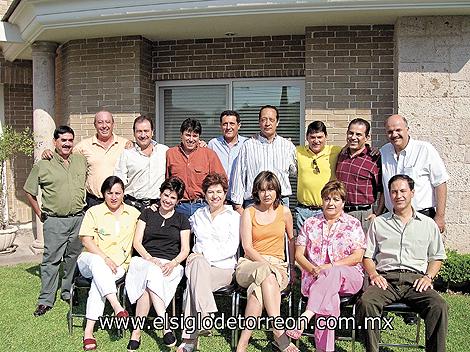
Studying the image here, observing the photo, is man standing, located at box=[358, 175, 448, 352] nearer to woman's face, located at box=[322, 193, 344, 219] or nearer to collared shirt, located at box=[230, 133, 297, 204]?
woman's face, located at box=[322, 193, 344, 219]

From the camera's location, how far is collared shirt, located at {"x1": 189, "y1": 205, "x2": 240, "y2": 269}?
455cm

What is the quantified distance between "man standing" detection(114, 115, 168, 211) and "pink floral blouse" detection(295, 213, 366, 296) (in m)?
1.59

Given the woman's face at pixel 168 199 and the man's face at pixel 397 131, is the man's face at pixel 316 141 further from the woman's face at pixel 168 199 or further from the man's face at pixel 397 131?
the woman's face at pixel 168 199

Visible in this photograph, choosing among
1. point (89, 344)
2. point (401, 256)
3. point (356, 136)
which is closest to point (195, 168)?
point (356, 136)

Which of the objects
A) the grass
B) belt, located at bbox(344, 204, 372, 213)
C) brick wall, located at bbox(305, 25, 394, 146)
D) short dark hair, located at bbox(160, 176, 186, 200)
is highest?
brick wall, located at bbox(305, 25, 394, 146)

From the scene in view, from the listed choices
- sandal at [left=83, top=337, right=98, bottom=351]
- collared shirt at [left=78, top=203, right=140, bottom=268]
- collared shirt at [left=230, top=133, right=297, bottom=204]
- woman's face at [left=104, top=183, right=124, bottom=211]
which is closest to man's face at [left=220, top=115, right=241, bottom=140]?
collared shirt at [left=230, top=133, right=297, bottom=204]

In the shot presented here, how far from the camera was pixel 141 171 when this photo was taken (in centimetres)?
508

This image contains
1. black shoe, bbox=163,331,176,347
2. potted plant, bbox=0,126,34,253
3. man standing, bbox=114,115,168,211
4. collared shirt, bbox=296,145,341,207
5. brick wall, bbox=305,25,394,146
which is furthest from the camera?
potted plant, bbox=0,126,34,253

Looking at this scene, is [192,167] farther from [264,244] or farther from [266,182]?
[264,244]

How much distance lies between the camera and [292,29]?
21.7 ft

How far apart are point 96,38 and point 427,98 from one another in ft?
14.3

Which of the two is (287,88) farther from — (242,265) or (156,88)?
(242,265)

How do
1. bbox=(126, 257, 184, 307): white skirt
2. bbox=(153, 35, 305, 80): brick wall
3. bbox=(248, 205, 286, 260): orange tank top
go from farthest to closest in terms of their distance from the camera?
bbox=(153, 35, 305, 80): brick wall, bbox=(248, 205, 286, 260): orange tank top, bbox=(126, 257, 184, 307): white skirt

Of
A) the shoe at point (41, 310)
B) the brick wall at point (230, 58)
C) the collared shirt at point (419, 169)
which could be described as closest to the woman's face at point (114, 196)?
the shoe at point (41, 310)
